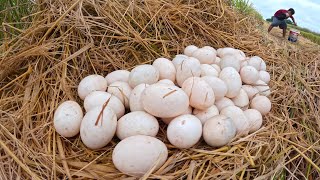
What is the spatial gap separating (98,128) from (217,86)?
598 mm

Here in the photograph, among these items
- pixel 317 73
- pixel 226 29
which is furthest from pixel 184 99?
pixel 317 73

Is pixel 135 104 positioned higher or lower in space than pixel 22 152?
higher

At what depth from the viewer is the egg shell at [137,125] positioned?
1.30 metres

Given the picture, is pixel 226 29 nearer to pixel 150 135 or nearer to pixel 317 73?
pixel 317 73

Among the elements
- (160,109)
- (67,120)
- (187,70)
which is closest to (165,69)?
(187,70)

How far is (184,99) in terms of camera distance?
1.34 metres

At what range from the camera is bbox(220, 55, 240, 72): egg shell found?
1.74 meters

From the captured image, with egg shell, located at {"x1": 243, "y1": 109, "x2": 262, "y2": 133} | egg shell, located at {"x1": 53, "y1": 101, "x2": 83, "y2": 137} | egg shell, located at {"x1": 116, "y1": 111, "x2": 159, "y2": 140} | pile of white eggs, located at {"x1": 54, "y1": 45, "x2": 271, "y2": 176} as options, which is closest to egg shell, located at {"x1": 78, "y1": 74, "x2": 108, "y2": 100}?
pile of white eggs, located at {"x1": 54, "y1": 45, "x2": 271, "y2": 176}

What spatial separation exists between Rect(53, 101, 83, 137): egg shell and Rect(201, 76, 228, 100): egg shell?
616 millimetres

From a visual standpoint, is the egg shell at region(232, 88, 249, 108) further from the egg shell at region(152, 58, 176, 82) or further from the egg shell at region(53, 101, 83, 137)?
the egg shell at region(53, 101, 83, 137)

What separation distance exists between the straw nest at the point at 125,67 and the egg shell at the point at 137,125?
8cm

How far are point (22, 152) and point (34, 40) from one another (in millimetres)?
733

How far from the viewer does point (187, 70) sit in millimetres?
1541

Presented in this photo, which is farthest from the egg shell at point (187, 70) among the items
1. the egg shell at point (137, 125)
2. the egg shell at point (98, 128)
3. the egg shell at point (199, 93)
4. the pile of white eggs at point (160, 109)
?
the egg shell at point (98, 128)
